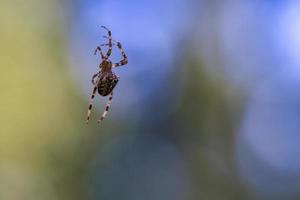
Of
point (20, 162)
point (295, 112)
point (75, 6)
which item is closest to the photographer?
point (20, 162)

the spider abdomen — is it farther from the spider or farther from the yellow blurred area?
the yellow blurred area

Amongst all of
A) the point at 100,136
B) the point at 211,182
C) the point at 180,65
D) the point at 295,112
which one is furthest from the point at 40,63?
the point at 295,112

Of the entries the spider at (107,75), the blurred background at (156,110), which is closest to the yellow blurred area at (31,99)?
the blurred background at (156,110)

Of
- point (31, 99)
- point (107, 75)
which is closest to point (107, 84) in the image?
point (107, 75)

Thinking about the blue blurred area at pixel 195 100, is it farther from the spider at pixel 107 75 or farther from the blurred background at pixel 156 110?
the spider at pixel 107 75

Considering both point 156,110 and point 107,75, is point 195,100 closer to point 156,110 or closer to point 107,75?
point 156,110

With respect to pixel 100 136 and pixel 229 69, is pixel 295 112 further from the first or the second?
pixel 100 136
